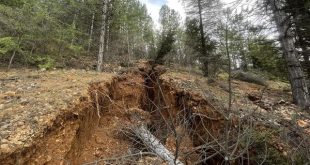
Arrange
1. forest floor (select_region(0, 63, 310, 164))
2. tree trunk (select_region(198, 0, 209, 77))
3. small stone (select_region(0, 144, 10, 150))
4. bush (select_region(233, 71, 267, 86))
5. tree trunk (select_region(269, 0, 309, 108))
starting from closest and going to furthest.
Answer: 1. small stone (select_region(0, 144, 10, 150))
2. forest floor (select_region(0, 63, 310, 164))
3. tree trunk (select_region(269, 0, 309, 108))
4. tree trunk (select_region(198, 0, 209, 77))
5. bush (select_region(233, 71, 267, 86))

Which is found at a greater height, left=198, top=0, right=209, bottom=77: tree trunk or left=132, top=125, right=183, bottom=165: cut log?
left=198, top=0, right=209, bottom=77: tree trunk

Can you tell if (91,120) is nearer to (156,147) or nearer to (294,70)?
(156,147)

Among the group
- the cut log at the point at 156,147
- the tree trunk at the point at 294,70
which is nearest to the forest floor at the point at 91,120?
the cut log at the point at 156,147

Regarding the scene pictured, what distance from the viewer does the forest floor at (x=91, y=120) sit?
15.8 ft

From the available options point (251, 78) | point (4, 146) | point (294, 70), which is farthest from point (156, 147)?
point (251, 78)

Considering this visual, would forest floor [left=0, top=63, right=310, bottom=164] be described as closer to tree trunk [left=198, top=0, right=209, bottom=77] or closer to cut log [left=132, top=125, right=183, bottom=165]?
cut log [left=132, top=125, right=183, bottom=165]

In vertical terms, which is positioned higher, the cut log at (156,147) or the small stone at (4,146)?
the small stone at (4,146)

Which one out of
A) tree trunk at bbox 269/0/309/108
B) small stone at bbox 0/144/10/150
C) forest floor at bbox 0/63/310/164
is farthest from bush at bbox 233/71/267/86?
small stone at bbox 0/144/10/150

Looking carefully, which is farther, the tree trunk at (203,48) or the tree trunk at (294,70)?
the tree trunk at (203,48)

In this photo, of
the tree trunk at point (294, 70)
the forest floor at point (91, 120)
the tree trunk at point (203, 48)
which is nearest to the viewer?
the forest floor at point (91, 120)

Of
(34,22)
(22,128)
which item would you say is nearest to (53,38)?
(34,22)

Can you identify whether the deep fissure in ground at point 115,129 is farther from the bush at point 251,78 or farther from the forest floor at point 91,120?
the bush at point 251,78

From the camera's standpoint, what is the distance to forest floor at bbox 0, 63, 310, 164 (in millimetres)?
4805

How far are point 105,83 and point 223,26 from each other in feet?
21.5
